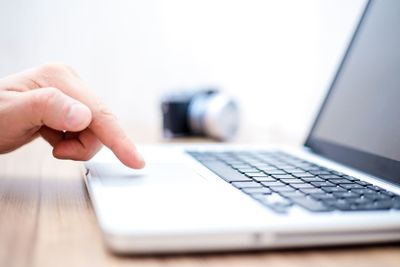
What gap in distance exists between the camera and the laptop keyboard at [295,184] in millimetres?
474

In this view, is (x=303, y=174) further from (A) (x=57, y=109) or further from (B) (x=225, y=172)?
(A) (x=57, y=109)

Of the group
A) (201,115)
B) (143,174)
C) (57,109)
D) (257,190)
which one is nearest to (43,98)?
(57,109)

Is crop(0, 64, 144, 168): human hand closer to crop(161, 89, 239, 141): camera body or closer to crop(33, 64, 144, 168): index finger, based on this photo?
crop(33, 64, 144, 168): index finger

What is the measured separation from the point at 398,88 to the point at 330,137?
6.6 inches

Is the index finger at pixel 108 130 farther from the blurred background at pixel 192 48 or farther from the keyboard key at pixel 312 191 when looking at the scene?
the blurred background at pixel 192 48

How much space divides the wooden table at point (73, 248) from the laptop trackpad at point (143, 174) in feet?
0.11

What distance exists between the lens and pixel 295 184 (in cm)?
56

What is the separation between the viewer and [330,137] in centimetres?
85

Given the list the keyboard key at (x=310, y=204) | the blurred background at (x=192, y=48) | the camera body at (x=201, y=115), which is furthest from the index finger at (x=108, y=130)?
the blurred background at (x=192, y=48)

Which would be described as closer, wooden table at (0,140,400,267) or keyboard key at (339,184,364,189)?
wooden table at (0,140,400,267)

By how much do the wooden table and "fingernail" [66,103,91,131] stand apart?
0.08 metres

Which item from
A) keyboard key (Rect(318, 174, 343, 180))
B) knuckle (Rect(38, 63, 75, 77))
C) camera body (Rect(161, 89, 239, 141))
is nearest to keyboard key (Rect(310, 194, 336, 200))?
keyboard key (Rect(318, 174, 343, 180))

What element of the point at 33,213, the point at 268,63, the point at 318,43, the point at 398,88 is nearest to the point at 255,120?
the point at 268,63

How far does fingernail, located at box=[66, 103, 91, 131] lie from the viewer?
0.56 metres
